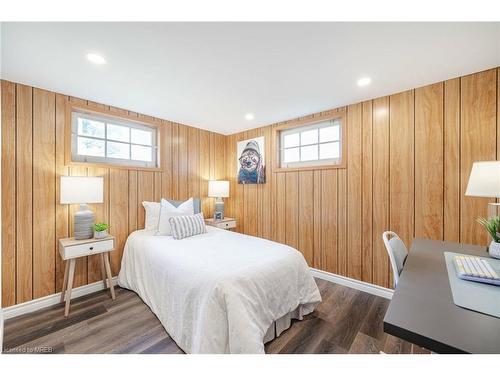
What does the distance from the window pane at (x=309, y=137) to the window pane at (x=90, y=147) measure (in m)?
2.74

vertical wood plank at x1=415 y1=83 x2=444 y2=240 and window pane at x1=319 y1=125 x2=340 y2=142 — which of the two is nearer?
vertical wood plank at x1=415 y1=83 x2=444 y2=240

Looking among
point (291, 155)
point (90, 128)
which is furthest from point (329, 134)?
point (90, 128)

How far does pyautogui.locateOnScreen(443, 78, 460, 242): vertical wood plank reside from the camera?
6.27 feet

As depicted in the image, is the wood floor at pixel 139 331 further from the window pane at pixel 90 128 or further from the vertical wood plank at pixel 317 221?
the window pane at pixel 90 128

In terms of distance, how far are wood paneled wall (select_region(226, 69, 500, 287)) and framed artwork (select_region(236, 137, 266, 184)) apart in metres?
0.42

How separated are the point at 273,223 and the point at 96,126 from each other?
277cm

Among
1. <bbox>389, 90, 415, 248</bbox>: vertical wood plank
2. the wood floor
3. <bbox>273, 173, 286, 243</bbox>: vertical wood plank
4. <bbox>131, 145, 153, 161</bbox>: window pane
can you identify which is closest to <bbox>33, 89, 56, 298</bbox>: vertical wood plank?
the wood floor

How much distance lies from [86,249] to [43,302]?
70 cm

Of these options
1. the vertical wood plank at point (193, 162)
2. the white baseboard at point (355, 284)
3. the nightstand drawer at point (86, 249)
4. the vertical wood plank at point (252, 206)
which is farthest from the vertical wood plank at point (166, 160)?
the white baseboard at point (355, 284)

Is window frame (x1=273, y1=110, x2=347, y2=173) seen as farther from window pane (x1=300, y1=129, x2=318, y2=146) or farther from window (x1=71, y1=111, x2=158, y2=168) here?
window (x1=71, y1=111, x2=158, y2=168)

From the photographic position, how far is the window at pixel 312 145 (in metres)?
2.76

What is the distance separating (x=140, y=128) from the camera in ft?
9.61
